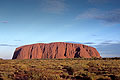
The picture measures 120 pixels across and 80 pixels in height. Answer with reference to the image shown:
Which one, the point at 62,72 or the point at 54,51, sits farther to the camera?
the point at 54,51

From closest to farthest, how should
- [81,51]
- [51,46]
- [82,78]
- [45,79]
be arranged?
[45,79] < [82,78] < [81,51] < [51,46]

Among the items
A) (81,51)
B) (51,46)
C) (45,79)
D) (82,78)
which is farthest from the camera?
(51,46)

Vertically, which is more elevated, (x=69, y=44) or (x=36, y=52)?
(x=69, y=44)

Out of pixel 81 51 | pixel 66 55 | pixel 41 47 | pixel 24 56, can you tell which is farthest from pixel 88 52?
pixel 24 56

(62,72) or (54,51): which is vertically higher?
(54,51)

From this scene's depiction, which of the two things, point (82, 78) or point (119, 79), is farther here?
point (82, 78)

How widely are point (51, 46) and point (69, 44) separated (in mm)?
14921

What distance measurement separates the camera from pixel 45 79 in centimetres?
877

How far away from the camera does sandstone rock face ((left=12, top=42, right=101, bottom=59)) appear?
95.7 m

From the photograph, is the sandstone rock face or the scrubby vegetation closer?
the scrubby vegetation

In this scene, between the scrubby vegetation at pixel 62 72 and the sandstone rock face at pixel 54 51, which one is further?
the sandstone rock face at pixel 54 51

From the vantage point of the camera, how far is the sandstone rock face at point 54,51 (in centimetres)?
9569

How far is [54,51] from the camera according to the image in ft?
322

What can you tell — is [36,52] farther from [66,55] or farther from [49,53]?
[66,55]
